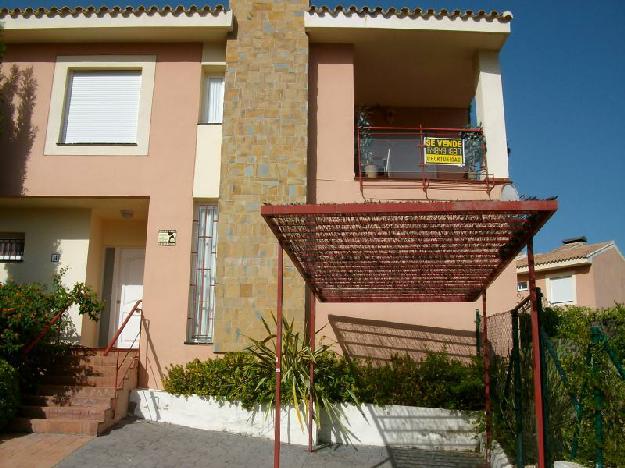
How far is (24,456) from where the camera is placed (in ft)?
23.7

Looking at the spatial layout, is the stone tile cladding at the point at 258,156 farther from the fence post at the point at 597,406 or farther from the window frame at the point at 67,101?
the fence post at the point at 597,406

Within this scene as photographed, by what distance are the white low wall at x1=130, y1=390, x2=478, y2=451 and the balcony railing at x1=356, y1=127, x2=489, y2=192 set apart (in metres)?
4.01

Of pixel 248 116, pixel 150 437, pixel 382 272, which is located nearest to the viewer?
pixel 382 272

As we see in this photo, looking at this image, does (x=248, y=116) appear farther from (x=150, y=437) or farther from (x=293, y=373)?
(x=150, y=437)

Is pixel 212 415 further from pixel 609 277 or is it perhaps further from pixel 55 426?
pixel 609 277

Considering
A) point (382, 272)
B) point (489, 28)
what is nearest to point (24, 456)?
point (382, 272)

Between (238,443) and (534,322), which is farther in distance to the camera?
(238,443)

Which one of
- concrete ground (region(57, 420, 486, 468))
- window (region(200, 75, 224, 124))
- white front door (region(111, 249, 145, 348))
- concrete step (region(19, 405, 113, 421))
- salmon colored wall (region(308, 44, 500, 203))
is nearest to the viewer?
concrete ground (region(57, 420, 486, 468))

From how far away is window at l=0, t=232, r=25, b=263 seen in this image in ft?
36.6

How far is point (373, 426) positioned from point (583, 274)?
57.4ft

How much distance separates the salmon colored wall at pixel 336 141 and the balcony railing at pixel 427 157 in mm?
194

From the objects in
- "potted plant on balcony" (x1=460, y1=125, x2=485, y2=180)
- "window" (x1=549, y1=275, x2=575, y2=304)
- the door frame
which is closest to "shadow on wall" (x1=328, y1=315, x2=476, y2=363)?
"potted plant on balcony" (x1=460, y1=125, x2=485, y2=180)

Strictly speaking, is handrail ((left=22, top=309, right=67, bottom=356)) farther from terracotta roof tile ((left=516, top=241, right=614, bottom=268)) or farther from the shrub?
terracotta roof tile ((left=516, top=241, right=614, bottom=268))

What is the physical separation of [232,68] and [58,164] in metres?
3.66
